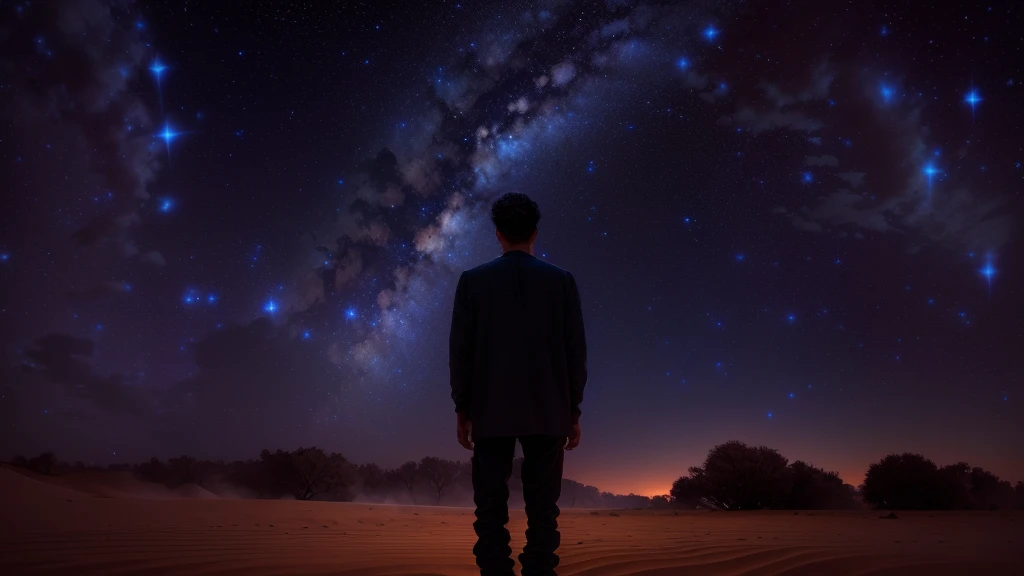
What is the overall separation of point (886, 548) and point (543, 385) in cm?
389

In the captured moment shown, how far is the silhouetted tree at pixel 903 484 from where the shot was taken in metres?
11.9

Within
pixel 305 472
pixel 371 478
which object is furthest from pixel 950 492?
pixel 371 478

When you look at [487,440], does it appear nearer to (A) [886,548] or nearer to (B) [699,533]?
(A) [886,548]

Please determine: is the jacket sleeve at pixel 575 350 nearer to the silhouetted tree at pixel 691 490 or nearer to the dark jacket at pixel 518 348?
the dark jacket at pixel 518 348

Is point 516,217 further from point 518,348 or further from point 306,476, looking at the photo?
point 306,476

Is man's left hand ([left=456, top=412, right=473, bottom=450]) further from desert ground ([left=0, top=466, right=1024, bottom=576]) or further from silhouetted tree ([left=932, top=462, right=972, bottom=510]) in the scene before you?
silhouetted tree ([left=932, top=462, right=972, bottom=510])

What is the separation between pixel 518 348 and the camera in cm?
273

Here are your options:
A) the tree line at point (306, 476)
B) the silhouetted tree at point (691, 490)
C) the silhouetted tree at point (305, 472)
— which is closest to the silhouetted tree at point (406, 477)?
the tree line at point (306, 476)

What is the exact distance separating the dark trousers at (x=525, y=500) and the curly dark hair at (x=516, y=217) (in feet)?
3.74

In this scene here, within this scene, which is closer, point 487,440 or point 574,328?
point 487,440

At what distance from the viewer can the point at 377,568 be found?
127 inches

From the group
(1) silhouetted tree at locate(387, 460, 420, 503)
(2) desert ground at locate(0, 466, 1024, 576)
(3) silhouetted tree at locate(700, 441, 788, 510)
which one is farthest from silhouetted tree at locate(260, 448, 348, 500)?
(2) desert ground at locate(0, 466, 1024, 576)

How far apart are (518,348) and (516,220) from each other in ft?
2.49

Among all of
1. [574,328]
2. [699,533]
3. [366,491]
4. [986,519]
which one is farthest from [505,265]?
[366,491]
